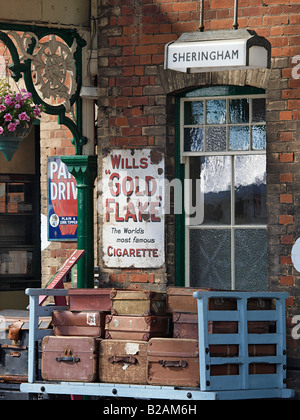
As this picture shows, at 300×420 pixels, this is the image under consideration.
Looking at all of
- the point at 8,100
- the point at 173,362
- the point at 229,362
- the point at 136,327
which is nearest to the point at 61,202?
the point at 8,100

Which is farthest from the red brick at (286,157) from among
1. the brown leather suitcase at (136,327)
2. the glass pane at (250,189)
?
the brown leather suitcase at (136,327)

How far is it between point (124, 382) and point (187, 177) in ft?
8.18

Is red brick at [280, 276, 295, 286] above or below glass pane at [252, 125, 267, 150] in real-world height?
below

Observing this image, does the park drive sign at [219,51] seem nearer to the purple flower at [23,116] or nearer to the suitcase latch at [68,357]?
the purple flower at [23,116]

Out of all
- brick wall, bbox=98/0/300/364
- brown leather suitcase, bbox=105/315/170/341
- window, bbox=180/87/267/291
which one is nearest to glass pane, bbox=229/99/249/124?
window, bbox=180/87/267/291

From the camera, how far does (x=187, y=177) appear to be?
32.8 ft

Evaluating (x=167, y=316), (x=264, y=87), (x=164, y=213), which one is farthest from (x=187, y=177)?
(x=167, y=316)

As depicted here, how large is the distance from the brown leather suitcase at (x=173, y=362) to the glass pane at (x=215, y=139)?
2.36m

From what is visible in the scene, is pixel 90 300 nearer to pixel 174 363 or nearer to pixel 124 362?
pixel 124 362

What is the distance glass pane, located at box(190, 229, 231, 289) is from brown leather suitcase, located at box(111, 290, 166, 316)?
1.35m

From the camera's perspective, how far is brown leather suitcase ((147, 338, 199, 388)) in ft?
26.6

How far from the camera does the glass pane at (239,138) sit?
31.9ft

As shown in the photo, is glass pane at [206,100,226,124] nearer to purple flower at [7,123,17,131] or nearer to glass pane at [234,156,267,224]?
glass pane at [234,156,267,224]

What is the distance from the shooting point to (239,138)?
32.0ft
